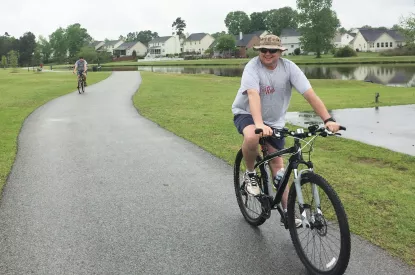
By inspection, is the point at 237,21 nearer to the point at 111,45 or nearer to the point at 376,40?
the point at 111,45

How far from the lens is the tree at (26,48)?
438ft

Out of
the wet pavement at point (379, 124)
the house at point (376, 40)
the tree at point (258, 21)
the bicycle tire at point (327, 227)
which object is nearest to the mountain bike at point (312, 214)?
the bicycle tire at point (327, 227)

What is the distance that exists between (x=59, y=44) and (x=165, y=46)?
3769 centimetres

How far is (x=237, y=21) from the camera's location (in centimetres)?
16700

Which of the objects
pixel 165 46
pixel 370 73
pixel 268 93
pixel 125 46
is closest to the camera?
pixel 268 93

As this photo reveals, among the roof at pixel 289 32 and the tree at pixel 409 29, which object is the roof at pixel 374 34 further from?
the tree at pixel 409 29

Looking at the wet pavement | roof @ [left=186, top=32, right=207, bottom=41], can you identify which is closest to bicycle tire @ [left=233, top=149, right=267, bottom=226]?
the wet pavement

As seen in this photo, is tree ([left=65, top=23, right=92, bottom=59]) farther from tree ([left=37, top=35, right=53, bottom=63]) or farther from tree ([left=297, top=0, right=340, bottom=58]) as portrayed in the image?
tree ([left=297, top=0, right=340, bottom=58])

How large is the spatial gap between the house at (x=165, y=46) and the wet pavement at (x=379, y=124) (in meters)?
139

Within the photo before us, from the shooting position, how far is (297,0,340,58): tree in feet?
318

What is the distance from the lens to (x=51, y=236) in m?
4.74

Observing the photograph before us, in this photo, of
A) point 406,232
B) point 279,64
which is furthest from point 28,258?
point 406,232

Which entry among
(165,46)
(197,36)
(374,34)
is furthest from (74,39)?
(374,34)

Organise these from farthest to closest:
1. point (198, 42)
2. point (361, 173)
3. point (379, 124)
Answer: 1. point (198, 42)
2. point (379, 124)
3. point (361, 173)
